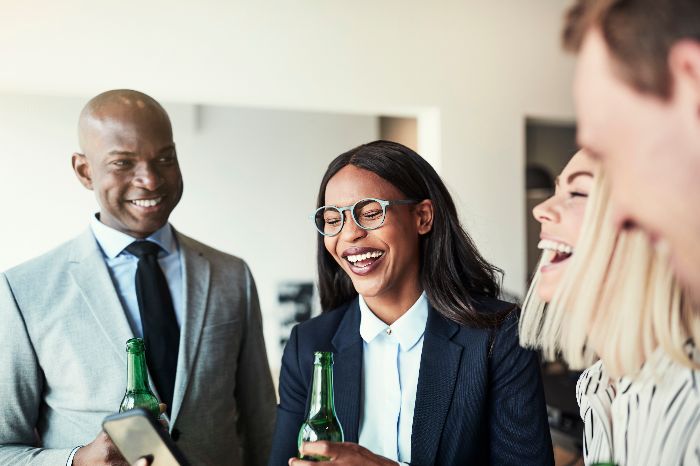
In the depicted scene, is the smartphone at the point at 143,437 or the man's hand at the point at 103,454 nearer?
the smartphone at the point at 143,437

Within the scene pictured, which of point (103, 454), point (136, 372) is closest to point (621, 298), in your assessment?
point (136, 372)

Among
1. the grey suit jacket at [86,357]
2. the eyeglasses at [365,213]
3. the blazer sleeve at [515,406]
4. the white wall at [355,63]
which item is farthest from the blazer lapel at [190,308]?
the white wall at [355,63]

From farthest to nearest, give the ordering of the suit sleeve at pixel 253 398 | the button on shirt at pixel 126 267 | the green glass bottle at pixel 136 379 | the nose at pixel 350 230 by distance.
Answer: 1. the suit sleeve at pixel 253 398
2. the button on shirt at pixel 126 267
3. the nose at pixel 350 230
4. the green glass bottle at pixel 136 379

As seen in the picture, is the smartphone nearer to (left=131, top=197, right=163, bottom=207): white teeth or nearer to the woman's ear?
(left=131, top=197, right=163, bottom=207): white teeth

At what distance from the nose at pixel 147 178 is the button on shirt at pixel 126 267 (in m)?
0.17

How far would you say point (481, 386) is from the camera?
1605 mm

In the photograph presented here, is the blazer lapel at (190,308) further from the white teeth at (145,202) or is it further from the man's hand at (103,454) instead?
the man's hand at (103,454)

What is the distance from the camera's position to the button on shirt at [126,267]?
1.79 meters

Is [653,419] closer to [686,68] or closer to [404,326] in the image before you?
[686,68]

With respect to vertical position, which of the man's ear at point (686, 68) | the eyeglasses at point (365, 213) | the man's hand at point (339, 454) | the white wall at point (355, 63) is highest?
the white wall at point (355, 63)

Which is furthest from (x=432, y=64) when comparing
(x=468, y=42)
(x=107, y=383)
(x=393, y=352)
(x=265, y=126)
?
(x=107, y=383)

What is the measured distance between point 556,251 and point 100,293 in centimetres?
120

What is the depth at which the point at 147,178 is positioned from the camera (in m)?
1.74

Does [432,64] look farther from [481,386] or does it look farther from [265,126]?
[481,386]
